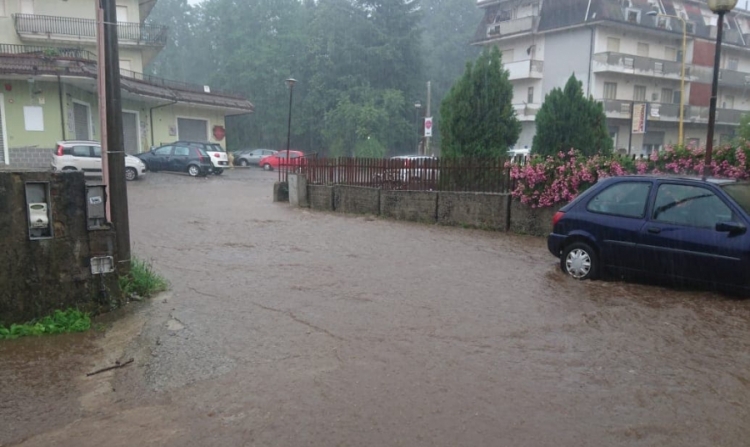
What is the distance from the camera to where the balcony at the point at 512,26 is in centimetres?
4229

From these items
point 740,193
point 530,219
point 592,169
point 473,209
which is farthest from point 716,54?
point 473,209

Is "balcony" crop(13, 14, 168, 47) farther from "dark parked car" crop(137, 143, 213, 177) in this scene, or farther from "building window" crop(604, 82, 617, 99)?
"building window" crop(604, 82, 617, 99)

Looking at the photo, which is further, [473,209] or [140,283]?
[473,209]

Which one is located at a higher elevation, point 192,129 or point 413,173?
point 192,129

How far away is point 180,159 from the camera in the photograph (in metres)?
27.8

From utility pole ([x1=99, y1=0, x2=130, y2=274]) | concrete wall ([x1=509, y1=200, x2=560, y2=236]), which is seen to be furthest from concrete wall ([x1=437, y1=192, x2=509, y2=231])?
utility pole ([x1=99, y1=0, x2=130, y2=274])

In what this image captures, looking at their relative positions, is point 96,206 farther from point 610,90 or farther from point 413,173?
point 610,90

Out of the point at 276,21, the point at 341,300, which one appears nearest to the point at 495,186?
the point at 341,300

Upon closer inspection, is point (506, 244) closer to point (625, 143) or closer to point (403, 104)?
point (625, 143)

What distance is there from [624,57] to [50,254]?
40822mm

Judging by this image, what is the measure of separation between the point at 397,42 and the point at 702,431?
4993 centimetres

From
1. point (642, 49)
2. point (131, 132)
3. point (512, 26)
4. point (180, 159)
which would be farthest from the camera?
point (512, 26)

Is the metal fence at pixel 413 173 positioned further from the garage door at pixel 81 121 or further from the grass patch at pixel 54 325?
the garage door at pixel 81 121

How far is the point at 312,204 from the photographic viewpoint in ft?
58.3
